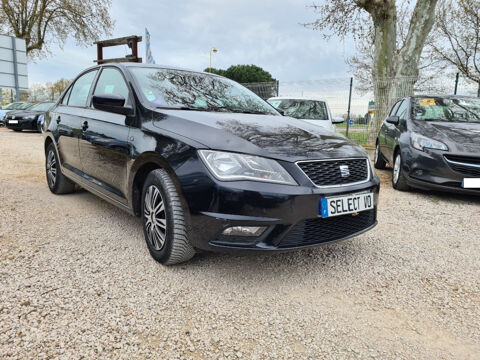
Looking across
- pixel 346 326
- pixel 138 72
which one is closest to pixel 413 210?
pixel 346 326

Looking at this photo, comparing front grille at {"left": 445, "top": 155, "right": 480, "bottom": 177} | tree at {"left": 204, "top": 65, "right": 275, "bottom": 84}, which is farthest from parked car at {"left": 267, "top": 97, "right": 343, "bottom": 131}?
tree at {"left": 204, "top": 65, "right": 275, "bottom": 84}

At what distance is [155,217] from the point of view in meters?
2.59

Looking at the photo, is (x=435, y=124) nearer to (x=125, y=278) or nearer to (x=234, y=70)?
(x=125, y=278)

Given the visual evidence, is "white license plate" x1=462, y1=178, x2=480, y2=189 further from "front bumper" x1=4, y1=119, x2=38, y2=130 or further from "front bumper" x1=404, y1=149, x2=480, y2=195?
"front bumper" x1=4, y1=119, x2=38, y2=130

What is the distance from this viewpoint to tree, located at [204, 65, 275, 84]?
57.4 m

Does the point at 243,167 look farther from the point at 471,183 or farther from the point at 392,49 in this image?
the point at 392,49

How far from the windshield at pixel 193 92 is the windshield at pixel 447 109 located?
309 centimetres

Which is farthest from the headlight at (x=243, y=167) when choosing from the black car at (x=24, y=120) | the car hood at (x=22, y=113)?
the car hood at (x=22, y=113)

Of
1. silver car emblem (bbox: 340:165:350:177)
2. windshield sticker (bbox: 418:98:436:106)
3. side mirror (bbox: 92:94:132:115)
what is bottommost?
silver car emblem (bbox: 340:165:350:177)

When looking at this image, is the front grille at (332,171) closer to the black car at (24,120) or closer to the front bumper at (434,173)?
the front bumper at (434,173)

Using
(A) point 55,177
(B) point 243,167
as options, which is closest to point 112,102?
(B) point 243,167

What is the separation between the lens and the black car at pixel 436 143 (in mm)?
4473

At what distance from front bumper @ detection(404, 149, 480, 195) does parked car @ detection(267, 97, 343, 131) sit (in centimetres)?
317

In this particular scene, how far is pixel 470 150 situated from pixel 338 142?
107 inches
